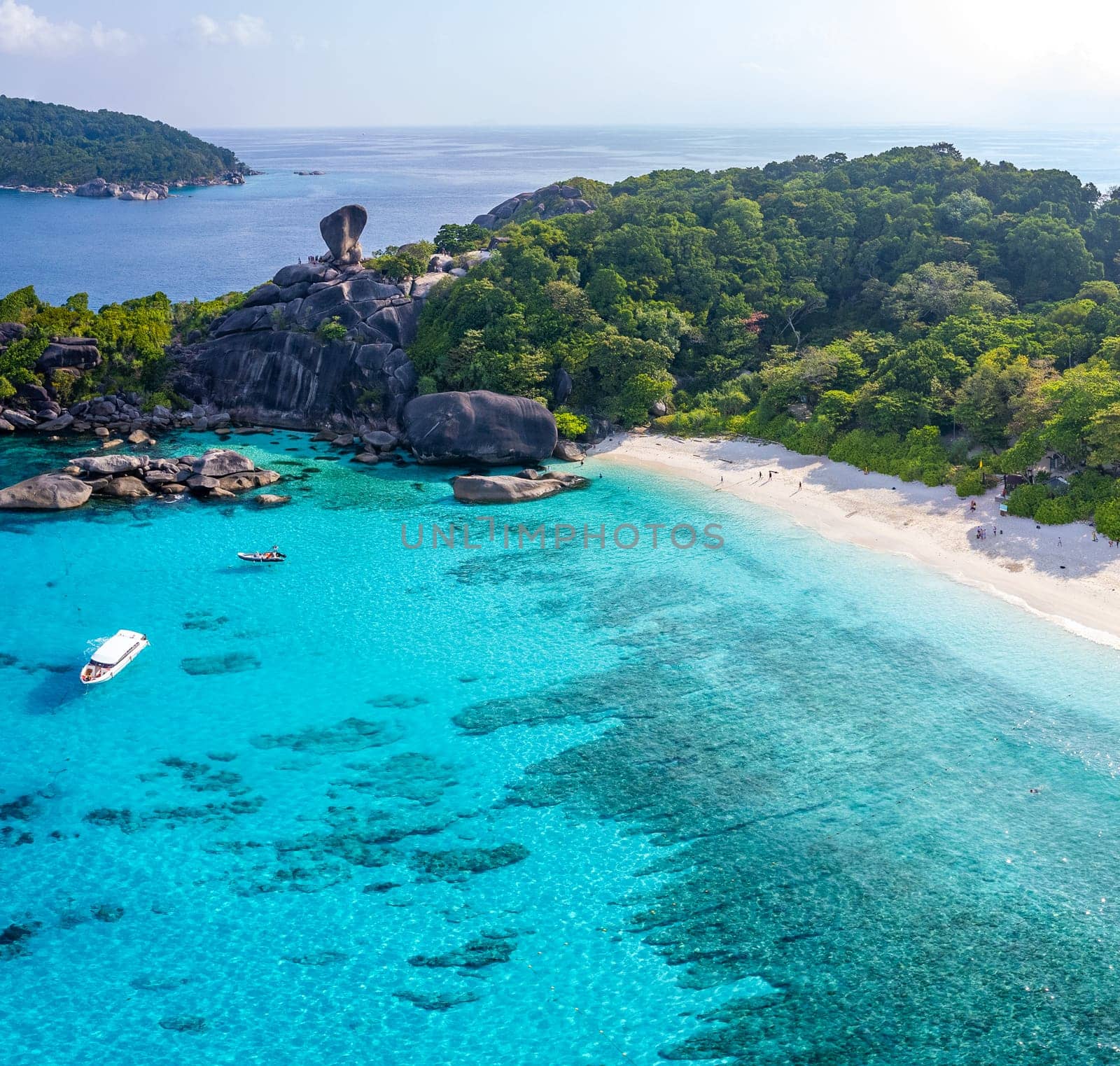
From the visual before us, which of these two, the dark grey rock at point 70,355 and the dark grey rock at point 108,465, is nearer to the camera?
the dark grey rock at point 108,465

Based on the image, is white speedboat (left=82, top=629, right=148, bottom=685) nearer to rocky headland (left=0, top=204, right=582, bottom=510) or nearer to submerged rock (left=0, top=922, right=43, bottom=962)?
submerged rock (left=0, top=922, right=43, bottom=962)

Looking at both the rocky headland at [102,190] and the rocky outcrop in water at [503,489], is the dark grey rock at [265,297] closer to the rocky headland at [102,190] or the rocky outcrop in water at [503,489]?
the rocky outcrop in water at [503,489]

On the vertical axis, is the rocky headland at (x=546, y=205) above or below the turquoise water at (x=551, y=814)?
above

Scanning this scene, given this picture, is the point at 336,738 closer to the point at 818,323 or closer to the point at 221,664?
the point at 221,664

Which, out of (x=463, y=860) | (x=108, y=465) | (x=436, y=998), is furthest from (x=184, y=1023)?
(x=108, y=465)

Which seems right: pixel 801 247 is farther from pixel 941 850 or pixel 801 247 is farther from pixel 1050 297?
pixel 941 850

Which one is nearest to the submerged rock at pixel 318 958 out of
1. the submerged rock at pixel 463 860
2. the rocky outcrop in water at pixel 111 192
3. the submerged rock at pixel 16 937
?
the submerged rock at pixel 463 860
